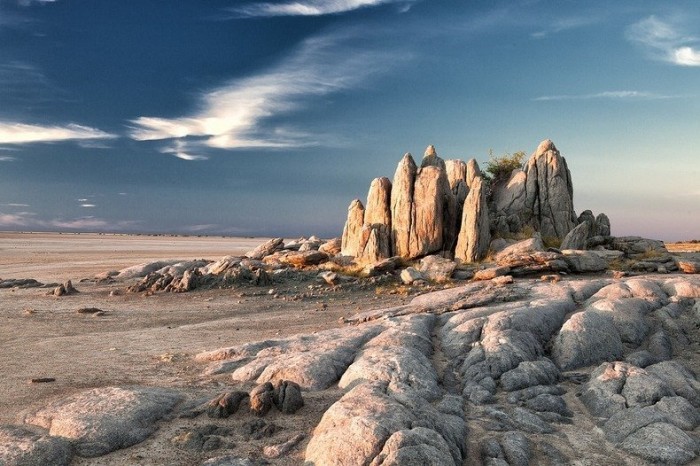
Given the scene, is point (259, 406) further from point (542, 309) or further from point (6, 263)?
point (6, 263)

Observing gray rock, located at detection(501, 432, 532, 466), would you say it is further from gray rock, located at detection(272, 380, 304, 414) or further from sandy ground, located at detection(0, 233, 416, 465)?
gray rock, located at detection(272, 380, 304, 414)

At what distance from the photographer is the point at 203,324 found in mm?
25547

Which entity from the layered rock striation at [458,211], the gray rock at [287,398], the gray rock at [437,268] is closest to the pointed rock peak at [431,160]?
the layered rock striation at [458,211]

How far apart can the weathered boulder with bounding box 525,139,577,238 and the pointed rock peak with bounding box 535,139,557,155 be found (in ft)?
1.22

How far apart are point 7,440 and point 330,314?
1759cm

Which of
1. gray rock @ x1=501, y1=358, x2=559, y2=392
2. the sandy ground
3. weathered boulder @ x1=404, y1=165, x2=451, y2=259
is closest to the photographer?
the sandy ground

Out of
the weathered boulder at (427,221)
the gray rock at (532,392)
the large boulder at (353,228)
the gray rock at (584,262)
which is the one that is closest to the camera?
the gray rock at (532,392)

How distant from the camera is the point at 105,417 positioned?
1180cm

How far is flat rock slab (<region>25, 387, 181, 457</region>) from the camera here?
11.1 meters

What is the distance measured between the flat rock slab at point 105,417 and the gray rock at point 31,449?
1.38 ft

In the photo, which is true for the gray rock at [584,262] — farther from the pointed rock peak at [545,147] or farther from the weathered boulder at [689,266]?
the pointed rock peak at [545,147]

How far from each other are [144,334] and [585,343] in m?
18.6

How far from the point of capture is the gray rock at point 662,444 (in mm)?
11422

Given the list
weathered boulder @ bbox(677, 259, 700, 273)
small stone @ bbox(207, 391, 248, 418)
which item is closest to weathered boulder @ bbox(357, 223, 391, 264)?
weathered boulder @ bbox(677, 259, 700, 273)
